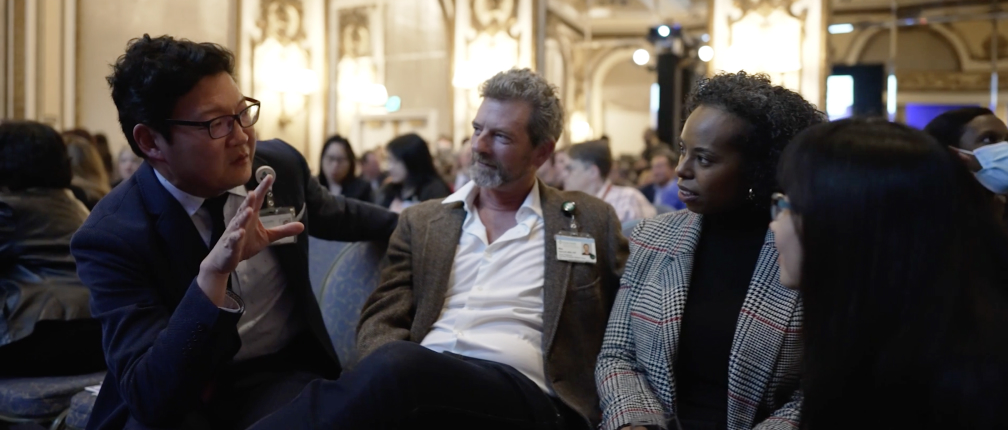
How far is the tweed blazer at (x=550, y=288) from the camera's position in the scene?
78.5 inches

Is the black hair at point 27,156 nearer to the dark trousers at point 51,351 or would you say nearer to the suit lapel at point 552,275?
the dark trousers at point 51,351

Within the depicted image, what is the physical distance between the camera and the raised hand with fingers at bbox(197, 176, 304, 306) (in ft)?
4.96

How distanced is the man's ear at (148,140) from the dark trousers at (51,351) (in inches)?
46.2

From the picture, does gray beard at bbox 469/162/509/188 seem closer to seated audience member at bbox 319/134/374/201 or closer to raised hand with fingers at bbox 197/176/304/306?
raised hand with fingers at bbox 197/176/304/306

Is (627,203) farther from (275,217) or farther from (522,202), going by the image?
(275,217)

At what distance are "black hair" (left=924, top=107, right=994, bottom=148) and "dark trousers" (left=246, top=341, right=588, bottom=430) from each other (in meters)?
1.99

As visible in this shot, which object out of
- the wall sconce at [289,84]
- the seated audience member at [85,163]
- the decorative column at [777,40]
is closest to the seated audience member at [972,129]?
the seated audience member at [85,163]

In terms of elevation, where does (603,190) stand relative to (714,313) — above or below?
above

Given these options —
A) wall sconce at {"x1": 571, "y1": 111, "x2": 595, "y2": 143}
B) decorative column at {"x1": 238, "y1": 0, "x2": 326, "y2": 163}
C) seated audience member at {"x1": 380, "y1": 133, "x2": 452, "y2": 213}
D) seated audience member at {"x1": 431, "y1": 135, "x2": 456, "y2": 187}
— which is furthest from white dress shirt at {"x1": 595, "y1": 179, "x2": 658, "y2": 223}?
wall sconce at {"x1": 571, "y1": 111, "x2": 595, "y2": 143}

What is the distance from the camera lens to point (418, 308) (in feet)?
6.94

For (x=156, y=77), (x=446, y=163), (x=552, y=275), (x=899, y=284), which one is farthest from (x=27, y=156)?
(x=446, y=163)

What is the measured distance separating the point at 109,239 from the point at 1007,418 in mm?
1567

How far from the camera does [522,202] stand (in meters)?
2.25

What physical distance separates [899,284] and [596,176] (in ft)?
13.7
